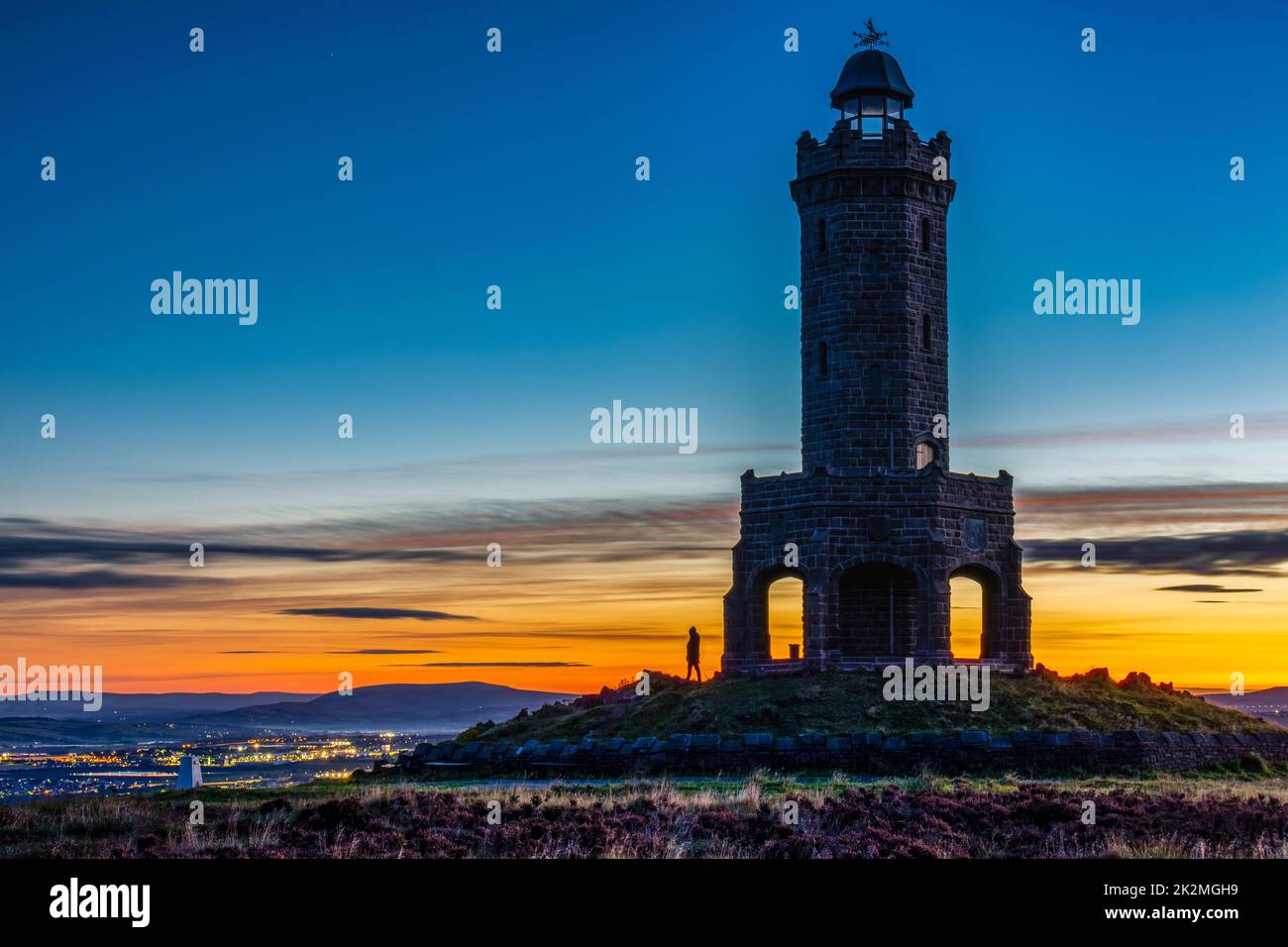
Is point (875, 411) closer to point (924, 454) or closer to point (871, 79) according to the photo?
point (924, 454)

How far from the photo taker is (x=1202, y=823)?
2359cm

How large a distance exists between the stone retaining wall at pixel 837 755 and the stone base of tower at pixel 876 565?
9058 millimetres

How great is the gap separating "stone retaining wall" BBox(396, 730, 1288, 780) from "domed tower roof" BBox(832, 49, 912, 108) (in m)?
22.2

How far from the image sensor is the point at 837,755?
34.1m

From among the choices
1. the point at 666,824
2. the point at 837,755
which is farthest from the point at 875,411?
the point at 666,824

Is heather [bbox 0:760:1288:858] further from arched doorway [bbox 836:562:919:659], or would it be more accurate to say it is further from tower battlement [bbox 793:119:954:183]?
tower battlement [bbox 793:119:954:183]

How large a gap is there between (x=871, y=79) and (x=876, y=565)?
15.4 m

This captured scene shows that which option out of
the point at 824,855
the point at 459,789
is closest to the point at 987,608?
the point at 459,789

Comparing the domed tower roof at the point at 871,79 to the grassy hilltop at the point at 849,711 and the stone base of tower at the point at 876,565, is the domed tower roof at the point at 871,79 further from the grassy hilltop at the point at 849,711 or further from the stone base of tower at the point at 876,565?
the grassy hilltop at the point at 849,711

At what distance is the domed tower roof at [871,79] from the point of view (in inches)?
1895

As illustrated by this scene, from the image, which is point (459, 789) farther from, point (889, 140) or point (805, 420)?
point (889, 140)

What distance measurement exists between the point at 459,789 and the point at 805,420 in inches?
838

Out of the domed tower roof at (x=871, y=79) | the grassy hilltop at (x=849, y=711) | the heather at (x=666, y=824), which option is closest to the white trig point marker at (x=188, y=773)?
the heather at (x=666, y=824)

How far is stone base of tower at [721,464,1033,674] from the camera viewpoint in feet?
145
